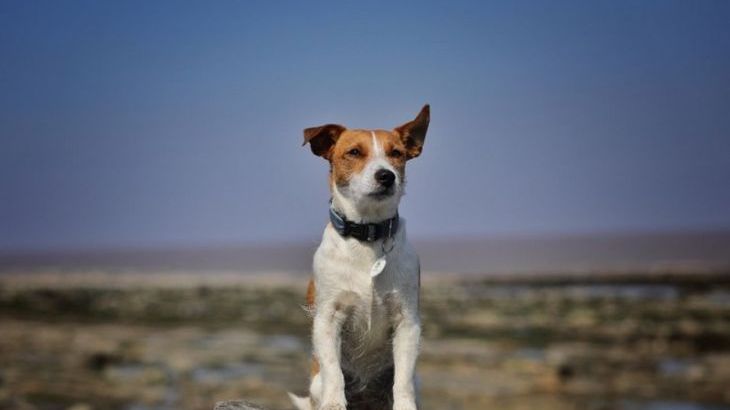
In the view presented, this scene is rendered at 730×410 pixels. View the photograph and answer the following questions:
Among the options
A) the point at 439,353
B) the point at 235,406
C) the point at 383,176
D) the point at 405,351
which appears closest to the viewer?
the point at 383,176

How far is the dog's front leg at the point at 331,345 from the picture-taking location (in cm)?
622

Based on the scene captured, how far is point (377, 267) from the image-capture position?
6.13m

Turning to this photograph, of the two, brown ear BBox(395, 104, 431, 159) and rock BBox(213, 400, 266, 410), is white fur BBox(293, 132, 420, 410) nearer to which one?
brown ear BBox(395, 104, 431, 159)

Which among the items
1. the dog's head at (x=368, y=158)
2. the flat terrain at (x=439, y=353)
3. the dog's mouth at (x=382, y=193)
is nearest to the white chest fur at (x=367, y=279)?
the dog's head at (x=368, y=158)

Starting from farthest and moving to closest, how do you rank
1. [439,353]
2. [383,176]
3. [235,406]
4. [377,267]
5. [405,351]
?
[439,353] < [235,406] < [405,351] < [377,267] < [383,176]

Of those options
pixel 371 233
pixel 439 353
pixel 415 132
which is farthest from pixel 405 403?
pixel 439 353

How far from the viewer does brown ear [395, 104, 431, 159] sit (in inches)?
254

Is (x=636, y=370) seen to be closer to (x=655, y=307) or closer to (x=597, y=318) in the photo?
(x=597, y=318)

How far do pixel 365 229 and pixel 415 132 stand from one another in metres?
0.98

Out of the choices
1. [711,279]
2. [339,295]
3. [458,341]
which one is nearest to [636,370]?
[458,341]

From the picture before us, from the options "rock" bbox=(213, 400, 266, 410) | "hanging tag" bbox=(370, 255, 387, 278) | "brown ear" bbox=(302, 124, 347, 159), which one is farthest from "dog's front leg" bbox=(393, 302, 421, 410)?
"rock" bbox=(213, 400, 266, 410)

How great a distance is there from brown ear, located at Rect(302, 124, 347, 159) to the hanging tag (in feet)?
3.32

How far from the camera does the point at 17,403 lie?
19219 millimetres

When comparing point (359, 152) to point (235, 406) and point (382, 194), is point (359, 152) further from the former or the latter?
point (235, 406)
